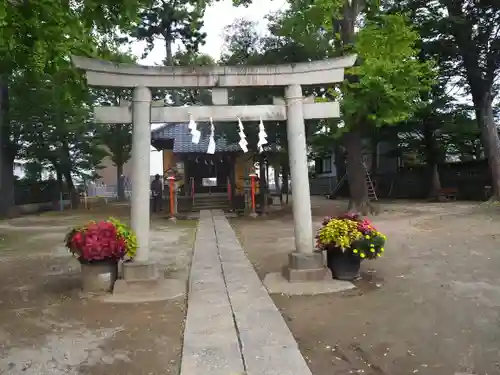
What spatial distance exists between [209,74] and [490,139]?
719 inches

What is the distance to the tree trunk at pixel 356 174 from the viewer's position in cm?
1788

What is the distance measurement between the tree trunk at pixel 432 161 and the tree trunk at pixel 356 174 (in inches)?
358

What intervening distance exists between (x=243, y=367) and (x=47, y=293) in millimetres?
4205

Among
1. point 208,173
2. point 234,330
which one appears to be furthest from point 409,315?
point 208,173

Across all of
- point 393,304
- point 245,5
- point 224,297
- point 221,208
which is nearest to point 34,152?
point 221,208

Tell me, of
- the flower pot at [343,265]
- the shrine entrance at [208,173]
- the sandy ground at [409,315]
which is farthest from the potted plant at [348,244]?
the shrine entrance at [208,173]

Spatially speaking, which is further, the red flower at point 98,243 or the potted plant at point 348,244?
the potted plant at point 348,244

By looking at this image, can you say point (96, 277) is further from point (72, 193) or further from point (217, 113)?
point (72, 193)

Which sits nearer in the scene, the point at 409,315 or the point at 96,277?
the point at 409,315

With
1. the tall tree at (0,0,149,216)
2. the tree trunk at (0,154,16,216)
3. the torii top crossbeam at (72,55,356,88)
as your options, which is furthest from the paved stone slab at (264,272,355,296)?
the tree trunk at (0,154,16,216)

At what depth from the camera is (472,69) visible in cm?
2080

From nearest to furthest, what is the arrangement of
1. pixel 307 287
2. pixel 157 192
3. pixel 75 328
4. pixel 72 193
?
1. pixel 75 328
2. pixel 307 287
3. pixel 157 192
4. pixel 72 193

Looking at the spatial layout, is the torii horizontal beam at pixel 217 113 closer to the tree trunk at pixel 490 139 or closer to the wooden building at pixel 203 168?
the wooden building at pixel 203 168

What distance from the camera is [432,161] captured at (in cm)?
2653
